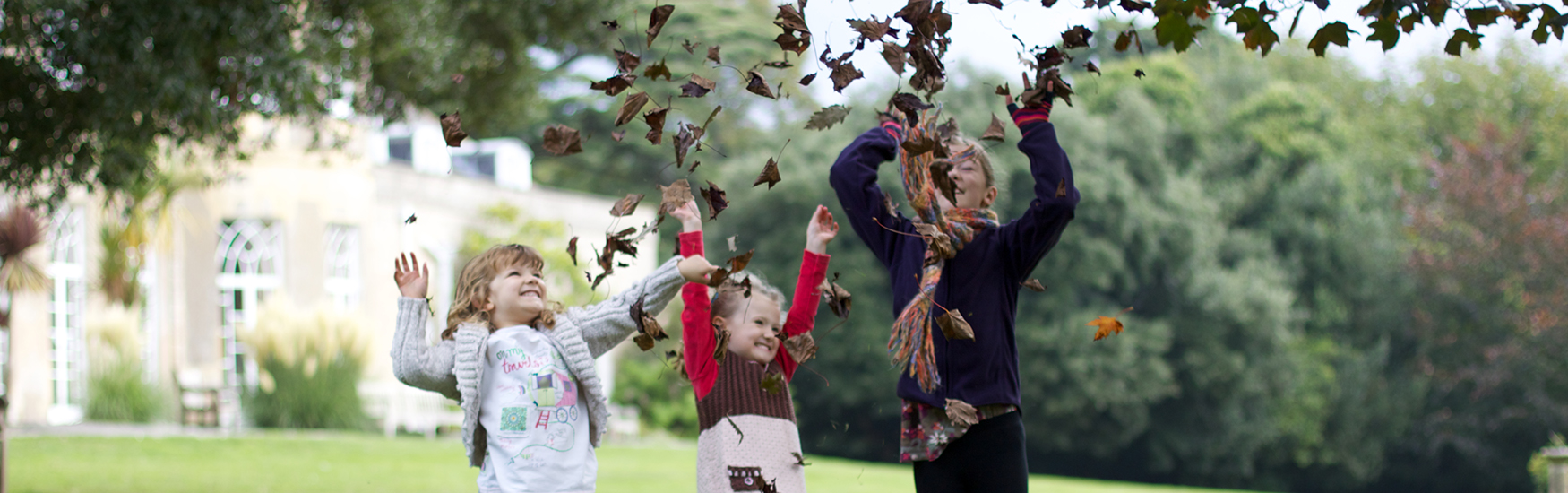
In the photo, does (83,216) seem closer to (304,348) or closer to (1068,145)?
(304,348)

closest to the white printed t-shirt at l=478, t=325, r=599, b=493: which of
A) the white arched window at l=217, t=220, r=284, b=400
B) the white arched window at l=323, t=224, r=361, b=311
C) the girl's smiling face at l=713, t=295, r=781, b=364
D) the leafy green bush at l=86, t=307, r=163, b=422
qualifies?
the girl's smiling face at l=713, t=295, r=781, b=364

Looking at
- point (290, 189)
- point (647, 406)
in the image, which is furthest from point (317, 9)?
point (647, 406)

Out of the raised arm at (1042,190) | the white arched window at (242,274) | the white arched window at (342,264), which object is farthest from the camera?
the white arched window at (342,264)

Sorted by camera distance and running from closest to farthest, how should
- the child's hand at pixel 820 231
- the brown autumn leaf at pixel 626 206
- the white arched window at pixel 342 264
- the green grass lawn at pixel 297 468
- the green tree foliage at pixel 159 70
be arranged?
the brown autumn leaf at pixel 626 206 < the child's hand at pixel 820 231 < the green tree foliage at pixel 159 70 < the green grass lawn at pixel 297 468 < the white arched window at pixel 342 264

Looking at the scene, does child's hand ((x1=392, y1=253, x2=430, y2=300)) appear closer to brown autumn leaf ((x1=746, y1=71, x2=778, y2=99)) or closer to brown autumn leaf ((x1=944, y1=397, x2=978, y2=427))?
brown autumn leaf ((x1=746, y1=71, x2=778, y2=99))

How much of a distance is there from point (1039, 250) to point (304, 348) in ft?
43.7

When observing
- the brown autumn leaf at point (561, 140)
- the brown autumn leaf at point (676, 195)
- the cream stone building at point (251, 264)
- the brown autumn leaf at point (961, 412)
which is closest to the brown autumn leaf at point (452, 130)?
the brown autumn leaf at point (561, 140)

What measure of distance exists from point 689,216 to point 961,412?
0.71 meters

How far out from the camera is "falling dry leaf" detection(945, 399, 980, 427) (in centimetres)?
288

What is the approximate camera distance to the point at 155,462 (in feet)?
34.0

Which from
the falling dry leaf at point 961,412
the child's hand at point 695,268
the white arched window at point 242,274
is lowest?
the falling dry leaf at point 961,412

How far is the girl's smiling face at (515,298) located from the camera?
342cm

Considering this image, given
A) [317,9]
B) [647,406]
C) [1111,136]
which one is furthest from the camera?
[1111,136]

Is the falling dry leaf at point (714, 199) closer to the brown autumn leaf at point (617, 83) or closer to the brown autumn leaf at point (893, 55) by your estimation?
the brown autumn leaf at point (617, 83)
